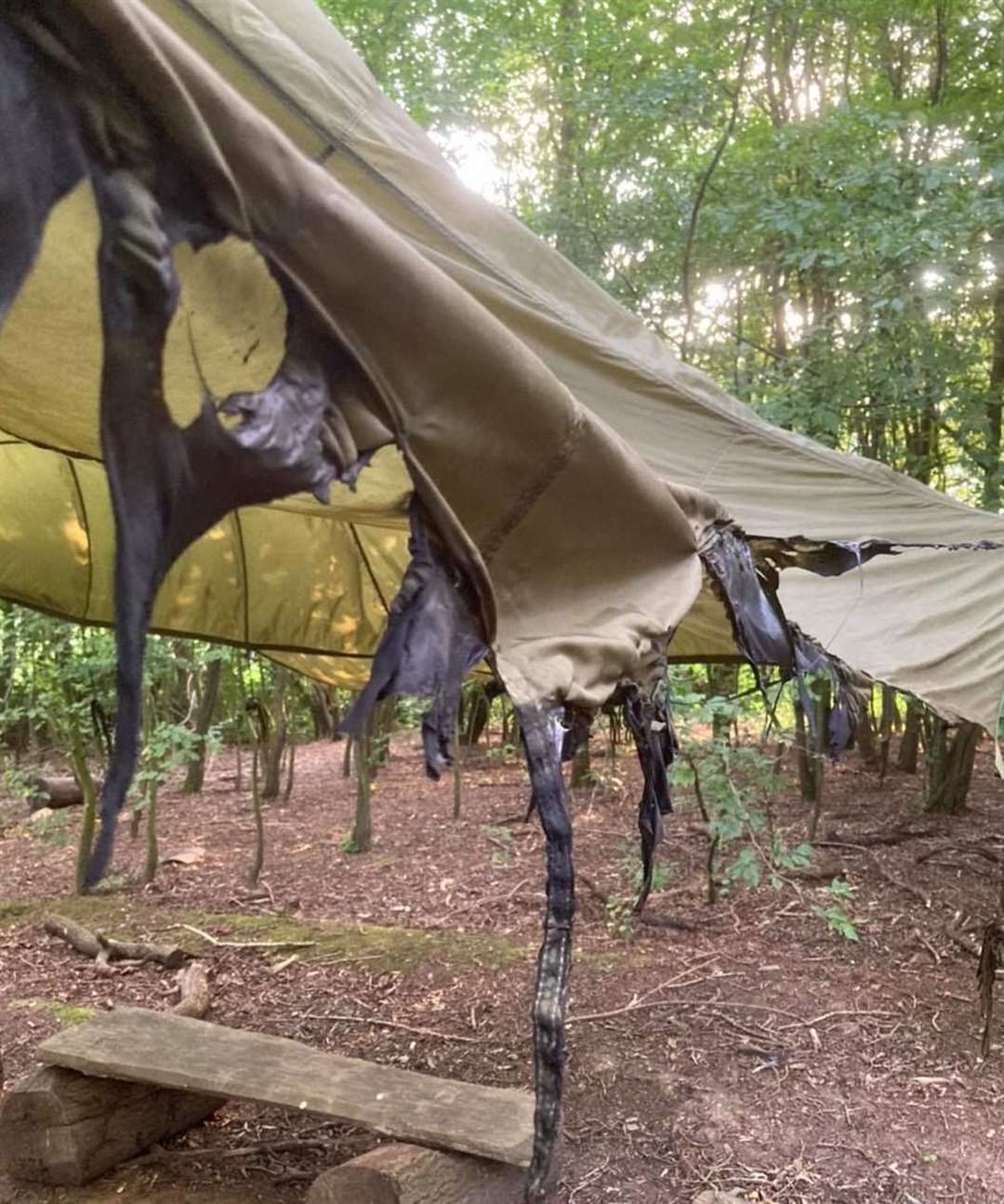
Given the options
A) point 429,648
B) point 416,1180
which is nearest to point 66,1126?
point 416,1180

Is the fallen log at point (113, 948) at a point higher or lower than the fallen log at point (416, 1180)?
lower

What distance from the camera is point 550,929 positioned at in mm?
1616

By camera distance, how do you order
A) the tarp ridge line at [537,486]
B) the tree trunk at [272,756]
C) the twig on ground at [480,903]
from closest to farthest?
the tarp ridge line at [537,486] < the twig on ground at [480,903] < the tree trunk at [272,756]

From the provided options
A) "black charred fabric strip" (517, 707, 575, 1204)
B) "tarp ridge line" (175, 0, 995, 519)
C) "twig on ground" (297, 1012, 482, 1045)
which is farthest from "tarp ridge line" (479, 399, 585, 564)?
"twig on ground" (297, 1012, 482, 1045)

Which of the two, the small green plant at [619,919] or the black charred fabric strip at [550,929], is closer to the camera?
the black charred fabric strip at [550,929]

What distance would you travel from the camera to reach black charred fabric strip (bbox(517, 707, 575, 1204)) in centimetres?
154

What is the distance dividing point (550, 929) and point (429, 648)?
53 centimetres

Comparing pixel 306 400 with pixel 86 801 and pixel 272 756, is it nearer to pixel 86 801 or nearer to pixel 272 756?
pixel 86 801

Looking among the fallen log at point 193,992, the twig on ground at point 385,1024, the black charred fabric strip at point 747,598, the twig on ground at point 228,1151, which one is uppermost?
the black charred fabric strip at point 747,598

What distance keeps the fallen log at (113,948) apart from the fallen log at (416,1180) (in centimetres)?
276

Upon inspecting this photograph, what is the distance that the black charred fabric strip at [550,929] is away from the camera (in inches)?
60.4

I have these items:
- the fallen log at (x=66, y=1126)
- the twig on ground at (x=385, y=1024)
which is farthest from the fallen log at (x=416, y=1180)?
the twig on ground at (x=385, y=1024)

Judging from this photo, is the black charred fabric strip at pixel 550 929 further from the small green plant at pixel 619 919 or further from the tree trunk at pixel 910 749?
the tree trunk at pixel 910 749

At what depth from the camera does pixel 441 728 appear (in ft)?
4.67
